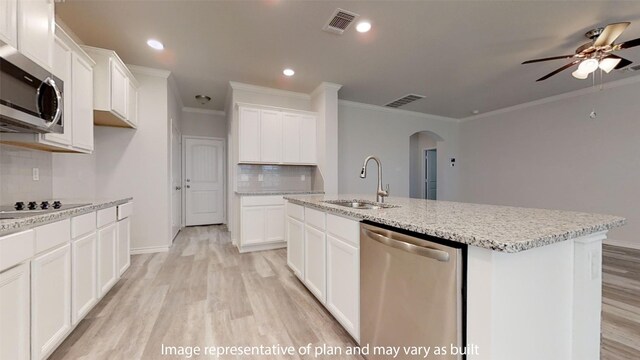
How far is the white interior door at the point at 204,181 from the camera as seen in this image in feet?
18.2

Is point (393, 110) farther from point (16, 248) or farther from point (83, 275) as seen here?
point (16, 248)

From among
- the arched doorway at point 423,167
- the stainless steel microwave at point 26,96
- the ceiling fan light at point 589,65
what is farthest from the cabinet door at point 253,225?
the arched doorway at point 423,167

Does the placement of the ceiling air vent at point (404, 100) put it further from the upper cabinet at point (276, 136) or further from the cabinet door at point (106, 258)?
the cabinet door at point (106, 258)

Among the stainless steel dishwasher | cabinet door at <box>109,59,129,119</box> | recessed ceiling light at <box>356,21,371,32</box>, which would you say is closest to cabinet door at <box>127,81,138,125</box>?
cabinet door at <box>109,59,129,119</box>

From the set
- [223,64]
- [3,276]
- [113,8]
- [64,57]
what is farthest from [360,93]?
[3,276]

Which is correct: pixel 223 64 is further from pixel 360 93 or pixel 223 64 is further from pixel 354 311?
pixel 354 311

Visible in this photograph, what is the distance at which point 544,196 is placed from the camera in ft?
16.2

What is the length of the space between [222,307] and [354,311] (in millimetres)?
1194

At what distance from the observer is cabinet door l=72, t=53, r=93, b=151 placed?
2.12 metres

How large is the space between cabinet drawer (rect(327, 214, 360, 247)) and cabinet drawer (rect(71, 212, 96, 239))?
5.54 feet

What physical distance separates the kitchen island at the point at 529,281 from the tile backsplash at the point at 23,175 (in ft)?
8.88

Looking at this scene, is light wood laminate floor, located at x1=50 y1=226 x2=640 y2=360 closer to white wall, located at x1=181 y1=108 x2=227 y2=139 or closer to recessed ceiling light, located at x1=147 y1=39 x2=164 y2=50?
recessed ceiling light, located at x1=147 y1=39 x2=164 y2=50

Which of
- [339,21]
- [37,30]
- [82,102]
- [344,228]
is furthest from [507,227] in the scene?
[82,102]

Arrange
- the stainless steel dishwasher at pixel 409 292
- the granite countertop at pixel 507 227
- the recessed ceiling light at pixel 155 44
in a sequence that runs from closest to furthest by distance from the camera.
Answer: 1. the granite countertop at pixel 507 227
2. the stainless steel dishwasher at pixel 409 292
3. the recessed ceiling light at pixel 155 44
